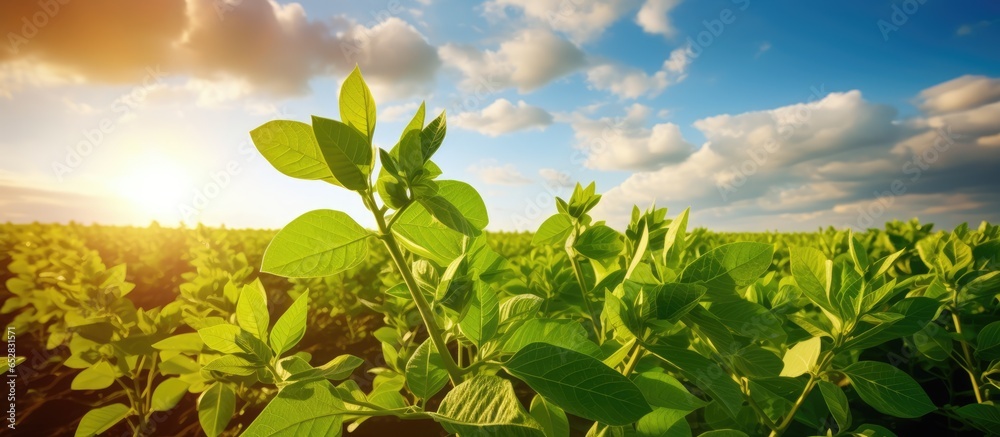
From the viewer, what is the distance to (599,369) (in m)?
0.81

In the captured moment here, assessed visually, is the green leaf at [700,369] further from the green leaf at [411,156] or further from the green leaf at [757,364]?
the green leaf at [411,156]

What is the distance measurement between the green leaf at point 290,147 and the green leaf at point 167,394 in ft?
4.29

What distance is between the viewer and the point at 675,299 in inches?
36.3

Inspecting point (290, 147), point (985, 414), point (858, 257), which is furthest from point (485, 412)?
point (985, 414)

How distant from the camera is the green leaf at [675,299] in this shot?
90 centimetres

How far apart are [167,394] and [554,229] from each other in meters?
1.43

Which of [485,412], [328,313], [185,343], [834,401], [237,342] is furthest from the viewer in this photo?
[328,313]

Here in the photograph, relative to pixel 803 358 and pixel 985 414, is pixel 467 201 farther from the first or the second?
pixel 985 414

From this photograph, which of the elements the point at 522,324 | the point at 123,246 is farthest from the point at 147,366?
the point at 123,246

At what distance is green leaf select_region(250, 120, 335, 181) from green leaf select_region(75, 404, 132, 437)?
4.91ft

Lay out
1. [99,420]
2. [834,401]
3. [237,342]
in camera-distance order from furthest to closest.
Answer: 1. [99,420]
2. [834,401]
3. [237,342]

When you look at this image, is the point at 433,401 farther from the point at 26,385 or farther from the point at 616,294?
the point at 26,385

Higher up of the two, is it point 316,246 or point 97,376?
point 316,246

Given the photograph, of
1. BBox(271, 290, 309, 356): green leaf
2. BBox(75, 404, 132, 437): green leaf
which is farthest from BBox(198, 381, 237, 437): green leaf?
BBox(271, 290, 309, 356): green leaf
